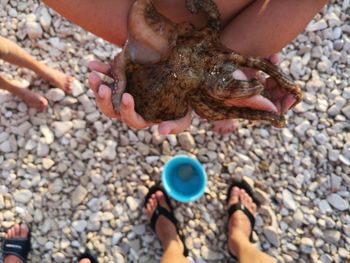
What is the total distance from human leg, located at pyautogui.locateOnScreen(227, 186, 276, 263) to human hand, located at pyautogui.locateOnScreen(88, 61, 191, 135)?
1.28 m

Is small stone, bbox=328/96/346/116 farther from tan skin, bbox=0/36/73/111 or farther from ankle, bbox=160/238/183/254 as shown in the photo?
tan skin, bbox=0/36/73/111

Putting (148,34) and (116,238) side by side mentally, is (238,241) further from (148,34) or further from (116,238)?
(148,34)

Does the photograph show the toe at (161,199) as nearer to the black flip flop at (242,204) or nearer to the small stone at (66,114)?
the black flip flop at (242,204)

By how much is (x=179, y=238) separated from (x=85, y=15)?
2.03m

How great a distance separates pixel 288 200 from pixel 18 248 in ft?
7.68

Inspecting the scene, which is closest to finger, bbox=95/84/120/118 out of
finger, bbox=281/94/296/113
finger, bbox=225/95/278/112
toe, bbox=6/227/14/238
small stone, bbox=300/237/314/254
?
finger, bbox=225/95/278/112

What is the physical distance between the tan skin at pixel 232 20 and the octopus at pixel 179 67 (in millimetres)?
114

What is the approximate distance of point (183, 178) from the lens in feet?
13.0

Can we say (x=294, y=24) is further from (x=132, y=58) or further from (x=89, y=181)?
(x=89, y=181)

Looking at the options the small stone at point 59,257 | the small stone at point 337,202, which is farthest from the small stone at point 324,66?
the small stone at point 59,257

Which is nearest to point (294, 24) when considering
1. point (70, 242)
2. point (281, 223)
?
point (281, 223)

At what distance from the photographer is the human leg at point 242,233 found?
3660mm

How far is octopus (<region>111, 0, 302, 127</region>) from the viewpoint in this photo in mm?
2652

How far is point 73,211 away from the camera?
3.89 meters
